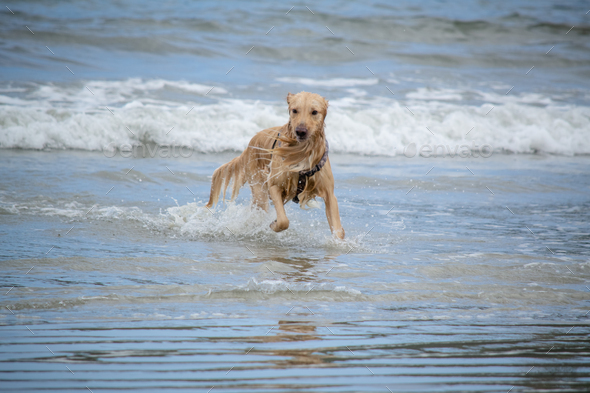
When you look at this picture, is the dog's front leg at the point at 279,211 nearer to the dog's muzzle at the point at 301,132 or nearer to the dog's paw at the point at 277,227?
the dog's paw at the point at 277,227

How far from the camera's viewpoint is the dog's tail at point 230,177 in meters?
6.30

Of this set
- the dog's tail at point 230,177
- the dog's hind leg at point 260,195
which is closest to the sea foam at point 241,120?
the dog's tail at point 230,177

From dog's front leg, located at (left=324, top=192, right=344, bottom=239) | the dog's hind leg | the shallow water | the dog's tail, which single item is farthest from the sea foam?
dog's front leg, located at (left=324, top=192, right=344, bottom=239)

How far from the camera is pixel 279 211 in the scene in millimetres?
5438

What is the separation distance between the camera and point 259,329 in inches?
125

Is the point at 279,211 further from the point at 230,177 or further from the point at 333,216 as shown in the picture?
the point at 230,177

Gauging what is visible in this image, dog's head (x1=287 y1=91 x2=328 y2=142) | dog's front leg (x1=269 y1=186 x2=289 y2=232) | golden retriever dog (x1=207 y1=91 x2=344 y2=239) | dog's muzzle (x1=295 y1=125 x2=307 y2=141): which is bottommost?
dog's front leg (x1=269 y1=186 x2=289 y2=232)

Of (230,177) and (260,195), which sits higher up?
(230,177)

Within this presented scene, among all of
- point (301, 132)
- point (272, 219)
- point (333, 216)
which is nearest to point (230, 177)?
point (272, 219)

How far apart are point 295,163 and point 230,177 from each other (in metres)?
1.39

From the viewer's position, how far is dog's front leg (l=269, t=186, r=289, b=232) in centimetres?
543

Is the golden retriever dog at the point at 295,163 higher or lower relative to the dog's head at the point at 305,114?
lower

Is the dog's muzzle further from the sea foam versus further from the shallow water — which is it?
the sea foam

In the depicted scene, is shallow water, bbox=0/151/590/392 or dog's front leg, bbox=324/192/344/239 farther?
dog's front leg, bbox=324/192/344/239
